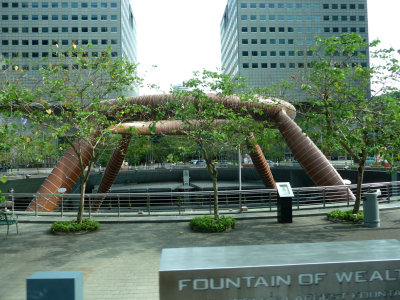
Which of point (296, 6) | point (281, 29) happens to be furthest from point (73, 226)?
point (296, 6)

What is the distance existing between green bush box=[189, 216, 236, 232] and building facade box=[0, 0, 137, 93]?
65617mm

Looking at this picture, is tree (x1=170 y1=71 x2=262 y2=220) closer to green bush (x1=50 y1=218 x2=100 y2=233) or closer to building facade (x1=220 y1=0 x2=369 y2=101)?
green bush (x1=50 y1=218 x2=100 y2=233)

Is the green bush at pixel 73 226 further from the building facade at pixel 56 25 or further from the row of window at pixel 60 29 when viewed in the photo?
the row of window at pixel 60 29

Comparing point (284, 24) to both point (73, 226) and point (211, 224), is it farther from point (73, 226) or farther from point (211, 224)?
point (73, 226)

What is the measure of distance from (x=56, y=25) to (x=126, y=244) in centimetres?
7595

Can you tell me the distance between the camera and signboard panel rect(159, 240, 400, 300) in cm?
334

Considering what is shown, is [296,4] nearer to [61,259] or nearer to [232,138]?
[232,138]

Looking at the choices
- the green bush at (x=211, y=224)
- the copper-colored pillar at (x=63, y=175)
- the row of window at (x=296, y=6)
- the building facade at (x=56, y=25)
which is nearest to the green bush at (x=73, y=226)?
the green bush at (x=211, y=224)

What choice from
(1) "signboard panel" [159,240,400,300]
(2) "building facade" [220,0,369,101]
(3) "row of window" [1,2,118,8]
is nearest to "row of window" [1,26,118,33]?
(3) "row of window" [1,2,118,8]

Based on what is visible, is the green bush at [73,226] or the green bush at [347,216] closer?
the green bush at [73,226]

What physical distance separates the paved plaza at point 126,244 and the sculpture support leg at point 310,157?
9.07ft

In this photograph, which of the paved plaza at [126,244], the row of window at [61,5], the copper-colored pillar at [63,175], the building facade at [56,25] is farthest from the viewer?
the row of window at [61,5]

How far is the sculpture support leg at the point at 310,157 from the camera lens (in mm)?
15838

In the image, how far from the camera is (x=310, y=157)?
1680 cm
